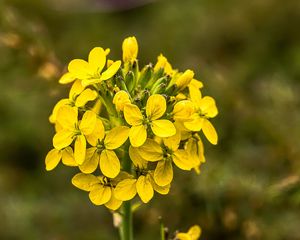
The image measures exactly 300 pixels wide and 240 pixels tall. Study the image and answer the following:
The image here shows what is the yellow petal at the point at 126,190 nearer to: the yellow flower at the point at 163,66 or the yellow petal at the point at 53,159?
the yellow petal at the point at 53,159

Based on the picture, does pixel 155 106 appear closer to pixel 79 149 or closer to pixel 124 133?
pixel 124 133

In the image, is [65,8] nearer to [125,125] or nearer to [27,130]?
[27,130]

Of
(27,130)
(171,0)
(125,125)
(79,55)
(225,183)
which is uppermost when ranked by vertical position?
(171,0)

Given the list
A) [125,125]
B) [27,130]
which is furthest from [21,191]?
[125,125]

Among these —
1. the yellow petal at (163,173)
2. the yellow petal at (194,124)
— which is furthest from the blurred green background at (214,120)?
the yellow petal at (163,173)

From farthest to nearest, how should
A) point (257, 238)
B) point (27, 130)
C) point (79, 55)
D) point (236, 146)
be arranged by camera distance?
point (79, 55), point (27, 130), point (236, 146), point (257, 238)

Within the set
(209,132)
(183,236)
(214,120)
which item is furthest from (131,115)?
(214,120)

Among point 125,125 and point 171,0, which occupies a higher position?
point 171,0
